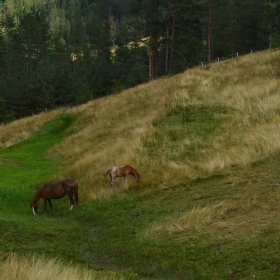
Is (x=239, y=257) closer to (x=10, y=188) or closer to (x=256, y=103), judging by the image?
(x=10, y=188)

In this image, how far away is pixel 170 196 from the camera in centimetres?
1101

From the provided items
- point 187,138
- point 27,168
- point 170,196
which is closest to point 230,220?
point 170,196

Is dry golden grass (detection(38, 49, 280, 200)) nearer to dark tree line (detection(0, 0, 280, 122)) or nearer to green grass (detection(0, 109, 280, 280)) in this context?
green grass (detection(0, 109, 280, 280))

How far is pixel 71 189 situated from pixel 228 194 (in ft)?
16.8

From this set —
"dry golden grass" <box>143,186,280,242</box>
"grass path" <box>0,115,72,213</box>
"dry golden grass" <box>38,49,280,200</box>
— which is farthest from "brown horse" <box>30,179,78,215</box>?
"dry golden grass" <box>143,186,280,242</box>

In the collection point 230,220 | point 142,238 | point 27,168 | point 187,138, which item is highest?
point 230,220

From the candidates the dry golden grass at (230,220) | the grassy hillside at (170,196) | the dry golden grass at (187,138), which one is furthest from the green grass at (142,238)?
the dry golden grass at (187,138)

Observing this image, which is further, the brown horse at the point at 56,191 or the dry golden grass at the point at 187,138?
the dry golden grass at the point at 187,138

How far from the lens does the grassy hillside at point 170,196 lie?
270 inches

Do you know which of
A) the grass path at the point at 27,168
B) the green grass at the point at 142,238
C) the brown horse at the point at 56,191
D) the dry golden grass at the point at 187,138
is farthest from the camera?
the grass path at the point at 27,168

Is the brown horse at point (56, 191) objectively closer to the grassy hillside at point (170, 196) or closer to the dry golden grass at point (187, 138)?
the grassy hillside at point (170, 196)

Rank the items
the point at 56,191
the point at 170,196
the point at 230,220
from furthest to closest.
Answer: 1. the point at 56,191
2. the point at 170,196
3. the point at 230,220

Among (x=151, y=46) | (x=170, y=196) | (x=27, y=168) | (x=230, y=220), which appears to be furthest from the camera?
(x=151, y=46)

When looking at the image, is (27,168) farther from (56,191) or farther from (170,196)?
(170,196)
